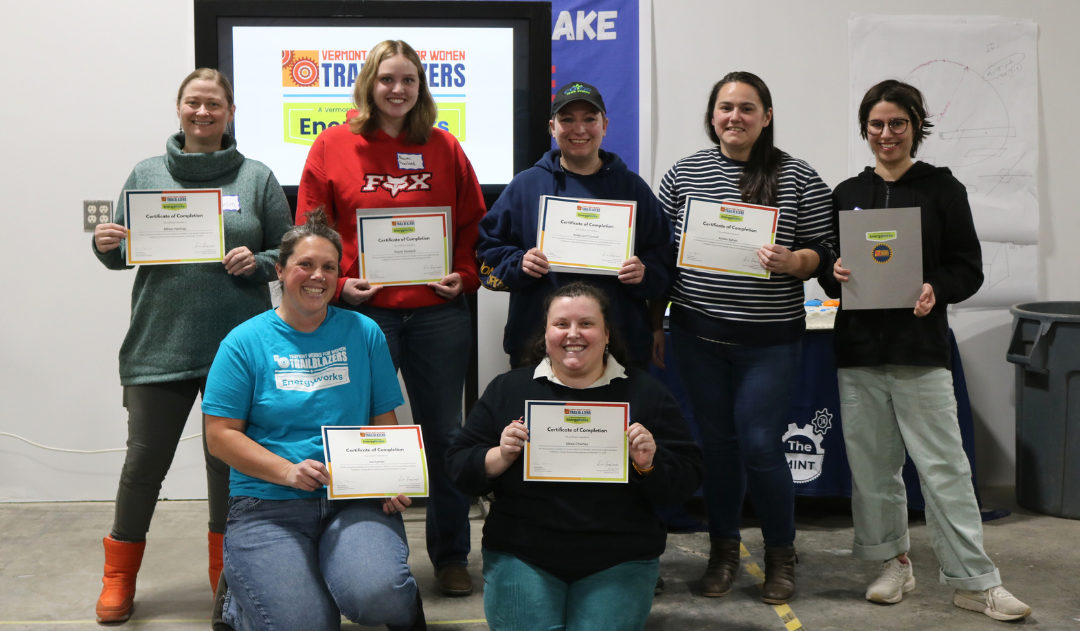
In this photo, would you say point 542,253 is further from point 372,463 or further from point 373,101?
point 372,463

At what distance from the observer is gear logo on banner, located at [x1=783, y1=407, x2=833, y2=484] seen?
349cm

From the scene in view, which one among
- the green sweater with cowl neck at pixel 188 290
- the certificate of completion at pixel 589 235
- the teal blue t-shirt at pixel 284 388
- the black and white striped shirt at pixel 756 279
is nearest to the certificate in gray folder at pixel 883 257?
the black and white striped shirt at pixel 756 279

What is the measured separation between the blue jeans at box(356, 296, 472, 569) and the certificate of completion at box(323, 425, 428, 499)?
1.89ft

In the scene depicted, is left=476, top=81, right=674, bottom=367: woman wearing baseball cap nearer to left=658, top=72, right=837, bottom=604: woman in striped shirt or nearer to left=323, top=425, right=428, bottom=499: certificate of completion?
left=658, top=72, right=837, bottom=604: woman in striped shirt

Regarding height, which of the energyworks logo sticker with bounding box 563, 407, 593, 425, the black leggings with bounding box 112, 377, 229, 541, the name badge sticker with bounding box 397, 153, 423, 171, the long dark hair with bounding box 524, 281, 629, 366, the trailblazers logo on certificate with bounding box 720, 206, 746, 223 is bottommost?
the black leggings with bounding box 112, 377, 229, 541

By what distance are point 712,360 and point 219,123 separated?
1.67 meters

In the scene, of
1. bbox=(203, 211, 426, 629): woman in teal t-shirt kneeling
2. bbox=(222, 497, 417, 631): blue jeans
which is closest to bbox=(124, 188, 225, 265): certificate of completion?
bbox=(203, 211, 426, 629): woman in teal t-shirt kneeling

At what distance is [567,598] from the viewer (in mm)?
1927

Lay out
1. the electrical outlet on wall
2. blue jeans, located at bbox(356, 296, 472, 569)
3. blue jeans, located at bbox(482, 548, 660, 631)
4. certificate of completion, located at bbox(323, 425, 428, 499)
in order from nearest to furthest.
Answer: blue jeans, located at bbox(482, 548, 660, 631) < certificate of completion, located at bbox(323, 425, 428, 499) < blue jeans, located at bbox(356, 296, 472, 569) < the electrical outlet on wall

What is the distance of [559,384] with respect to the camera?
6.55 feet

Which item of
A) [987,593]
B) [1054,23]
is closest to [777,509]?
[987,593]

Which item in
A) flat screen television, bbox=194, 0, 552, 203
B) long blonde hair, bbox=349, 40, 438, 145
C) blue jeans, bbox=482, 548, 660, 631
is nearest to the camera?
blue jeans, bbox=482, 548, 660, 631

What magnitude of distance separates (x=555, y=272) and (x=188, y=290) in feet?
3.57

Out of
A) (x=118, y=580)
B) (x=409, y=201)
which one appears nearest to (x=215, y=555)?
(x=118, y=580)
